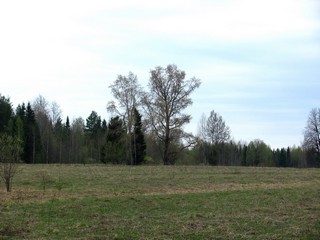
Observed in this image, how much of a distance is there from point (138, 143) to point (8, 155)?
45.5 meters

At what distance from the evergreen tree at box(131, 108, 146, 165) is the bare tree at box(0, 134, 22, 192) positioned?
43.6 metres

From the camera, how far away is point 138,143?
66.3 meters

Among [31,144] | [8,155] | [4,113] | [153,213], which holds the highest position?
[4,113]

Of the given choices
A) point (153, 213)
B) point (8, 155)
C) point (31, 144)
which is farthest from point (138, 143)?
point (153, 213)

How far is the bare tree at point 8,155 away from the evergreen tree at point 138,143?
143ft

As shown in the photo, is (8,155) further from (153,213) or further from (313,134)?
(313,134)

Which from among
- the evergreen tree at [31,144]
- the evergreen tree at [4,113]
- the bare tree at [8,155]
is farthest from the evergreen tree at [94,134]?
the bare tree at [8,155]

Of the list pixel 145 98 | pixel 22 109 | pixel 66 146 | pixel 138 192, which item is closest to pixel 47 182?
pixel 138 192

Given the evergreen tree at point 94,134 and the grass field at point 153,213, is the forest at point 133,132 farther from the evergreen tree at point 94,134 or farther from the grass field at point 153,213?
the grass field at point 153,213

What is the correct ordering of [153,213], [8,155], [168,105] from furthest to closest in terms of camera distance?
1. [168,105]
2. [8,155]
3. [153,213]

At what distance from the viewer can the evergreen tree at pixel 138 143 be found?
215 feet

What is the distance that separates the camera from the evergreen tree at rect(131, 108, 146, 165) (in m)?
65.5

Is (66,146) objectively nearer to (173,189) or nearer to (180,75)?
(180,75)

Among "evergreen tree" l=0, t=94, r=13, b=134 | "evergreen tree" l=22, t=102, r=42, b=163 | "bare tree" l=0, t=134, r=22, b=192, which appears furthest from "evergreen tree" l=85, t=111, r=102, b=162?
"bare tree" l=0, t=134, r=22, b=192
